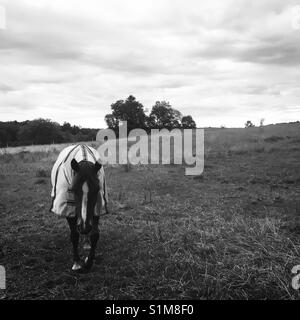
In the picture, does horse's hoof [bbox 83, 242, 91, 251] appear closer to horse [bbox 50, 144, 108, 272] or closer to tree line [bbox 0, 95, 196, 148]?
horse [bbox 50, 144, 108, 272]

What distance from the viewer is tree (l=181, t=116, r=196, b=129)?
73688 mm

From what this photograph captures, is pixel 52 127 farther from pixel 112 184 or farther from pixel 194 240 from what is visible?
pixel 194 240

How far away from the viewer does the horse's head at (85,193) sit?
13.7 ft

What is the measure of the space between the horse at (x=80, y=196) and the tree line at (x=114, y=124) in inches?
2162

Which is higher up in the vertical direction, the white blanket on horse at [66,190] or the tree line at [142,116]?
the tree line at [142,116]

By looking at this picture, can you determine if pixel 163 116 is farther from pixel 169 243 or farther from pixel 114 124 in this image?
pixel 169 243

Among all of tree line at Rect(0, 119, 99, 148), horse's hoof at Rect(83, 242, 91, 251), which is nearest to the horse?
horse's hoof at Rect(83, 242, 91, 251)

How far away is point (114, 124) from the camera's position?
60.0m

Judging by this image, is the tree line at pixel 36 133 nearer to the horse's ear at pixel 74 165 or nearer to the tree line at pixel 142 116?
the tree line at pixel 142 116

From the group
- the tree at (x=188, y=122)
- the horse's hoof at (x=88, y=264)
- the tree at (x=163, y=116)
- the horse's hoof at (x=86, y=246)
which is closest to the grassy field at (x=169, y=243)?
the horse's hoof at (x=88, y=264)

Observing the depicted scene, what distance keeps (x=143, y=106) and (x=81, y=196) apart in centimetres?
6243

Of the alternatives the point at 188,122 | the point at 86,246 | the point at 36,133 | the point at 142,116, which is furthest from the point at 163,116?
the point at 86,246

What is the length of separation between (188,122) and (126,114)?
65.9 ft
